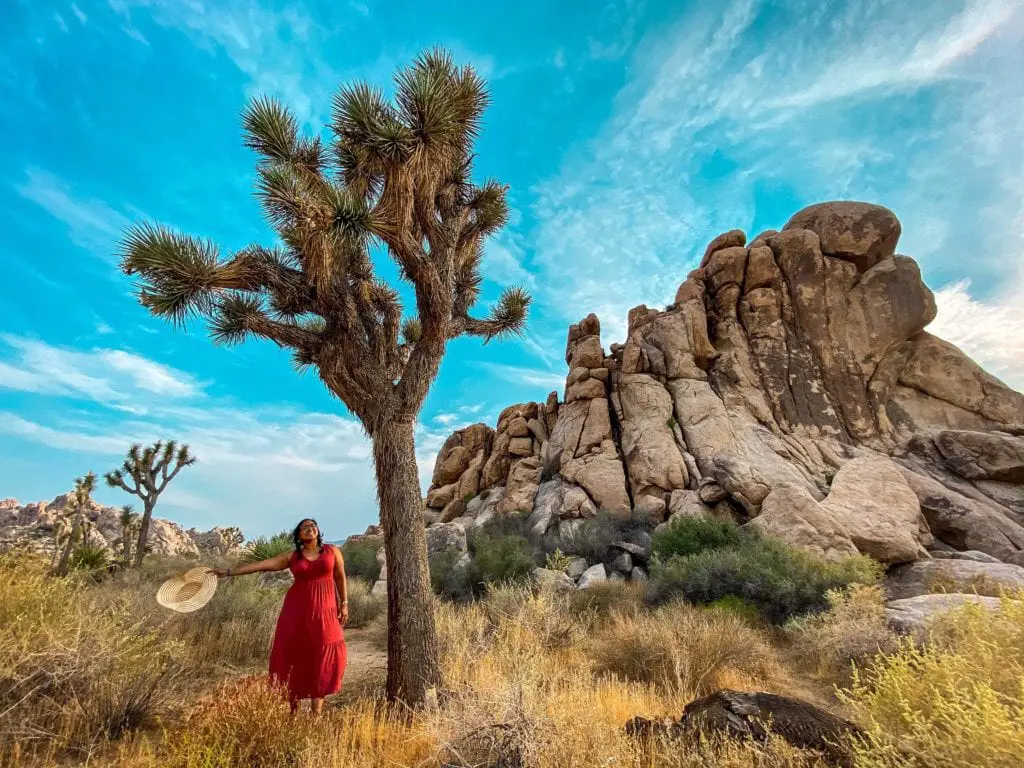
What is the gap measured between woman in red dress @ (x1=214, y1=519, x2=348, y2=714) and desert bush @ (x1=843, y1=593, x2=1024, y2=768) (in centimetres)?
395

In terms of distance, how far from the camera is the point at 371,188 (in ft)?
22.6

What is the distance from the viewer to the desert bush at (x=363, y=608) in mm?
9500

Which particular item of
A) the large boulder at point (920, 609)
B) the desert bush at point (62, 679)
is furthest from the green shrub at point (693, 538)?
the desert bush at point (62, 679)

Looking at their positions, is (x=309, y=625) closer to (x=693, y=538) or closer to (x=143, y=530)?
(x=693, y=538)

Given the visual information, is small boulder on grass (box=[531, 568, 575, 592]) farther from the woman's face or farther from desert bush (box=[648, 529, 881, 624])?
the woman's face

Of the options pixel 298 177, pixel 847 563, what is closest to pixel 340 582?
pixel 298 177

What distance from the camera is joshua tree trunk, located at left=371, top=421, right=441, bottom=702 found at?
490 centimetres

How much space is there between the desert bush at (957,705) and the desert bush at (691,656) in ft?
7.39

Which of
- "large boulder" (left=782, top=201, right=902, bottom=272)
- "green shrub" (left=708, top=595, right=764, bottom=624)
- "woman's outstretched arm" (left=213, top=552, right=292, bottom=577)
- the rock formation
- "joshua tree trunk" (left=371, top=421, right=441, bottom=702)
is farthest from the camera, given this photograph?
the rock formation

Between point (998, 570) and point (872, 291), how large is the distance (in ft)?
48.8

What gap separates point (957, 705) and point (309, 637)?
14.8 ft

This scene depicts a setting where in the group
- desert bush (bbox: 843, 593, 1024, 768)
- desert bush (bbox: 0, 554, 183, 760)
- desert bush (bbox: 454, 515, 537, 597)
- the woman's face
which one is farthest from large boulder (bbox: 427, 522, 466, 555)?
desert bush (bbox: 843, 593, 1024, 768)

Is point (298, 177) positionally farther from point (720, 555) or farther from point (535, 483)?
point (535, 483)

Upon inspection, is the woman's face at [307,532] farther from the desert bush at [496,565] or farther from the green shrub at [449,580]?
the green shrub at [449,580]
